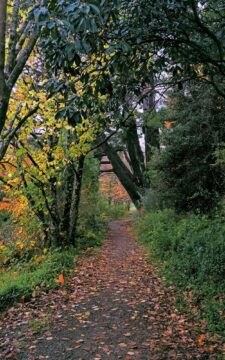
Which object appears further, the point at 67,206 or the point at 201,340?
the point at 67,206

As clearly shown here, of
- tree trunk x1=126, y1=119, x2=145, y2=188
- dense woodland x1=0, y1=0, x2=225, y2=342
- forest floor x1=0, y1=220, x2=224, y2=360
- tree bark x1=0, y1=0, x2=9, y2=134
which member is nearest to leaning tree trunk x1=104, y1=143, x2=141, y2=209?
tree trunk x1=126, y1=119, x2=145, y2=188

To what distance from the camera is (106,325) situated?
19.7 ft

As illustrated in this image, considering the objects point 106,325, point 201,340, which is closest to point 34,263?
point 106,325

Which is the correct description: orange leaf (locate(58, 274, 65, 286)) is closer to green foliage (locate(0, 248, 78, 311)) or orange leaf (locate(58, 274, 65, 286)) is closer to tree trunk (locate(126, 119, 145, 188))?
green foliage (locate(0, 248, 78, 311))

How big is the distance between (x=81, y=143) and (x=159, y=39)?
18.3ft

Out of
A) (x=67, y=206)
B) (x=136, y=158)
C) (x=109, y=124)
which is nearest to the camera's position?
(x=109, y=124)

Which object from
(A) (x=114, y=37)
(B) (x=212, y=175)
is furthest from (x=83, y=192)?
(A) (x=114, y=37)

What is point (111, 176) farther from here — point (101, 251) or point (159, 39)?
point (159, 39)

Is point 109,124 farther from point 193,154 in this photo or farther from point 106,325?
point 193,154

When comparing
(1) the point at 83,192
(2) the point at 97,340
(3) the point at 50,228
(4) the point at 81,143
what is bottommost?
(2) the point at 97,340

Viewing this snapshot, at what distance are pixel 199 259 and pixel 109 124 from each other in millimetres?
3382

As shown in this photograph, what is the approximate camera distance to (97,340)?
5.47 meters

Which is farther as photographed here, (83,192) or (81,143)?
(83,192)

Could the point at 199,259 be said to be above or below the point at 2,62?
below
